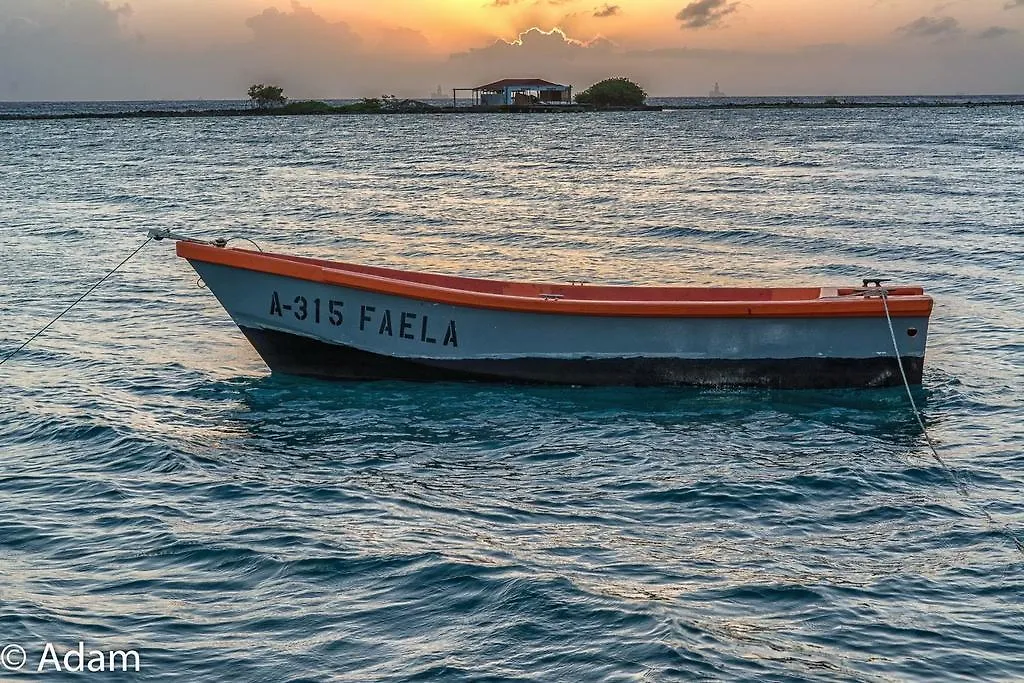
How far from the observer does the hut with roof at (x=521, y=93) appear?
119m

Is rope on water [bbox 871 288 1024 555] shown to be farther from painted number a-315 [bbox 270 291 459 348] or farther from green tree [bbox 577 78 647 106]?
green tree [bbox 577 78 647 106]

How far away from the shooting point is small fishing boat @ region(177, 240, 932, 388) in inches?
379

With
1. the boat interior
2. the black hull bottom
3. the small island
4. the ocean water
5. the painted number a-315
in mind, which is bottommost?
the ocean water

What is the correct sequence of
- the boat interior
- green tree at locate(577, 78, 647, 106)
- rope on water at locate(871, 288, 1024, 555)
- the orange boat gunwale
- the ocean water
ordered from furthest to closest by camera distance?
green tree at locate(577, 78, 647, 106) < the boat interior < the orange boat gunwale < rope on water at locate(871, 288, 1024, 555) < the ocean water

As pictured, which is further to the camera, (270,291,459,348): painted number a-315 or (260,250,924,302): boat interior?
(260,250,924,302): boat interior

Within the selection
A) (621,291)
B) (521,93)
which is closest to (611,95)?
(521,93)

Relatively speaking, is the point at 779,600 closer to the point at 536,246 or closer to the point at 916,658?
the point at 916,658

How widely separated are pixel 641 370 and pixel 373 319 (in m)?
2.50

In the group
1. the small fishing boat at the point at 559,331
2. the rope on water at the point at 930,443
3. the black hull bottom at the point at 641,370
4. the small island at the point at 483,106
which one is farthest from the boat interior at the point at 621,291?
the small island at the point at 483,106

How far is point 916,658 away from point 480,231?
18.5m

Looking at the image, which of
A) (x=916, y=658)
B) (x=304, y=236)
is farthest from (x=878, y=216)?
(x=916, y=658)

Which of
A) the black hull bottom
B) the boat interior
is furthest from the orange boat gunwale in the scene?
the boat interior

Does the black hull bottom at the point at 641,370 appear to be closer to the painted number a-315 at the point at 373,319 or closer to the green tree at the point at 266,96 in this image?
the painted number a-315 at the point at 373,319

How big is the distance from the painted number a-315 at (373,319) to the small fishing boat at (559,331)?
0.04 ft
